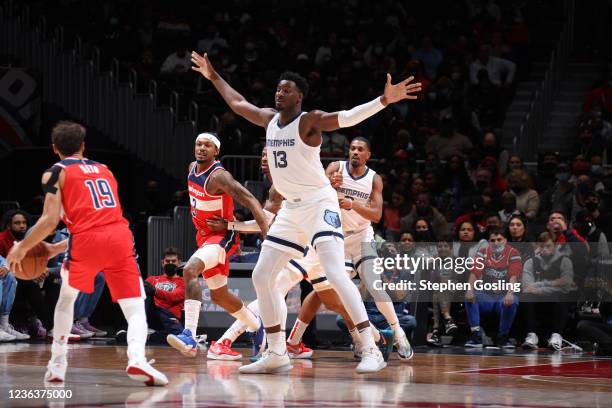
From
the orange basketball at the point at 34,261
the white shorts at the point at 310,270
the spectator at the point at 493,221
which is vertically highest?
the spectator at the point at 493,221

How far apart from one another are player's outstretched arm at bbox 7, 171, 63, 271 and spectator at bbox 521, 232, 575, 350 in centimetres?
756

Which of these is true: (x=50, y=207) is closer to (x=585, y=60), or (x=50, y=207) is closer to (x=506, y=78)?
(x=506, y=78)

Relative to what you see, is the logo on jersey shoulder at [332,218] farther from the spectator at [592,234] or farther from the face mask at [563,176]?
the face mask at [563,176]

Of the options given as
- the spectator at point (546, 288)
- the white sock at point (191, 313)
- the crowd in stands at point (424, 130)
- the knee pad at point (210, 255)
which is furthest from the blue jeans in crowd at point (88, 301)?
the spectator at point (546, 288)

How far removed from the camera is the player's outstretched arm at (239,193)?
1027 cm

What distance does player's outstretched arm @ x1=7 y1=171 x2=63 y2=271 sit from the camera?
822cm

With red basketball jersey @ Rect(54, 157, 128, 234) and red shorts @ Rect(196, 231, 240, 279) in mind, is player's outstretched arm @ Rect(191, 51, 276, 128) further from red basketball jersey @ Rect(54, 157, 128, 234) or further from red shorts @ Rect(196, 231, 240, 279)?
red basketball jersey @ Rect(54, 157, 128, 234)

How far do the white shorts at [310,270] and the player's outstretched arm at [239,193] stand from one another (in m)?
1.03

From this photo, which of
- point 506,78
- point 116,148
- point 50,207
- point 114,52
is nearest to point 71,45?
point 114,52

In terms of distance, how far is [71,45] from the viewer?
70.5ft

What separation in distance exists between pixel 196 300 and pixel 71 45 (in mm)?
11633

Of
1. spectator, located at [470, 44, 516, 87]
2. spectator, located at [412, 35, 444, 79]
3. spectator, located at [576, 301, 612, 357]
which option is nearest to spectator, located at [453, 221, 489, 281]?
spectator, located at [576, 301, 612, 357]

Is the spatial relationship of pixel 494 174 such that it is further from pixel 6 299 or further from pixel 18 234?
pixel 6 299

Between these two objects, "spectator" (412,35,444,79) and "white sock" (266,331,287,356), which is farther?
"spectator" (412,35,444,79)
